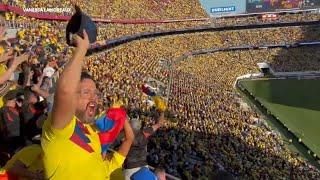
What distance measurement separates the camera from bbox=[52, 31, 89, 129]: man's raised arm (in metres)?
2.46

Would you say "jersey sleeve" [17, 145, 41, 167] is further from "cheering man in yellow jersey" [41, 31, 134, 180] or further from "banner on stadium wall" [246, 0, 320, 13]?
"banner on stadium wall" [246, 0, 320, 13]

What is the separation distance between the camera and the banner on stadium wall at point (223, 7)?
171 ft

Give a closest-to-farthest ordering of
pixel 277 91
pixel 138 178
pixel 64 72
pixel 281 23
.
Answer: pixel 64 72 < pixel 138 178 < pixel 277 91 < pixel 281 23

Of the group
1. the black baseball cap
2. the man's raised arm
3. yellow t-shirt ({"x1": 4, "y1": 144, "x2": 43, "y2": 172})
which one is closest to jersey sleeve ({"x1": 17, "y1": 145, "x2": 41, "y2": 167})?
yellow t-shirt ({"x1": 4, "y1": 144, "x2": 43, "y2": 172})

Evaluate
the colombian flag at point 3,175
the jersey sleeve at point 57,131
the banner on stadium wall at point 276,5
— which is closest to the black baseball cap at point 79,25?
the jersey sleeve at point 57,131

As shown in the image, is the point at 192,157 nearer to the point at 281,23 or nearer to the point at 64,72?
the point at 64,72

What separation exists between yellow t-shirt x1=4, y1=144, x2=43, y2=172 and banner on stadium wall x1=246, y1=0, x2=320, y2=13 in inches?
1970

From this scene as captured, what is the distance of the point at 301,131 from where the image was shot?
2466cm

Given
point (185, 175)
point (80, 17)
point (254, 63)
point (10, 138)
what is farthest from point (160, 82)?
point (80, 17)

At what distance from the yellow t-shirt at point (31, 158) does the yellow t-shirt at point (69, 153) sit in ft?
1.62

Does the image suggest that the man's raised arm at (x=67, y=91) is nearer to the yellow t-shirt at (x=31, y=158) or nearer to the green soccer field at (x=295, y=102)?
the yellow t-shirt at (x=31, y=158)

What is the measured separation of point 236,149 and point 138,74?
973 cm

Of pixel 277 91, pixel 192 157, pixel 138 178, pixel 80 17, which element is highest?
pixel 80 17

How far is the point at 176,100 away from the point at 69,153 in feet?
70.4
